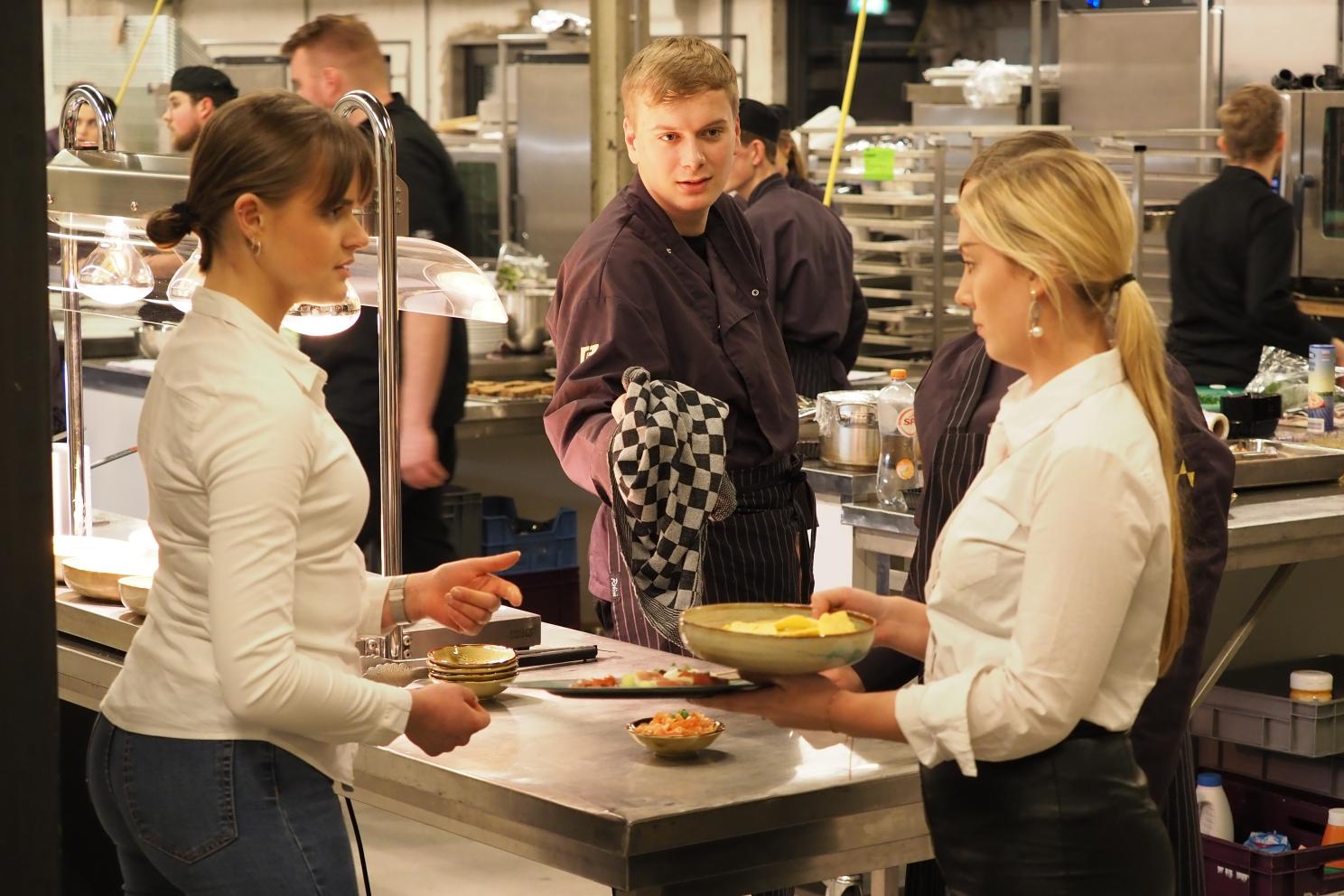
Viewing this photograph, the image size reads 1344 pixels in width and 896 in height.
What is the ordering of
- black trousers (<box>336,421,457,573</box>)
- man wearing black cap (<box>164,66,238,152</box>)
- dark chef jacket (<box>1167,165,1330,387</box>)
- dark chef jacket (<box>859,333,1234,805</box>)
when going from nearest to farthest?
dark chef jacket (<box>859,333,1234,805</box>)
black trousers (<box>336,421,457,573</box>)
dark chef jacket (<box>1167,165,1330,387</box>)
man wearing black cap (<box>164,66,238,152</box>)

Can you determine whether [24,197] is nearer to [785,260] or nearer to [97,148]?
[97,148]

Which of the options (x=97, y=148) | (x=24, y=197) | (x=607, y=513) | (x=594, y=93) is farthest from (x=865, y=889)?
(x=594, y=93)

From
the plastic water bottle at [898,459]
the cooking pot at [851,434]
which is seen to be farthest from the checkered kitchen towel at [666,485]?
the cooking pot at [851,434]

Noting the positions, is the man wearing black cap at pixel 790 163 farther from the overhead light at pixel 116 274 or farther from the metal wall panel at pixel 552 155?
the overhead light at pixel 116 274

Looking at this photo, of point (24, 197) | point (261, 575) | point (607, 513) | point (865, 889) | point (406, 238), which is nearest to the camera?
point (24, 197)

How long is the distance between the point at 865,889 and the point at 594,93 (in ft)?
11.9

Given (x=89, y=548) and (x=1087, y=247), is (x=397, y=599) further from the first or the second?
(x=89, y=548)

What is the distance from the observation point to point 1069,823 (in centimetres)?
183

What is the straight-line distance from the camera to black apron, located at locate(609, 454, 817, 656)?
10.4ft

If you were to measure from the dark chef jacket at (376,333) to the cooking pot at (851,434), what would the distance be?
98cm

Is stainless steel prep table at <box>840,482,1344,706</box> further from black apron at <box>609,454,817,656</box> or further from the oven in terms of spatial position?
the oven

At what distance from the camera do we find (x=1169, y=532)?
1819mm

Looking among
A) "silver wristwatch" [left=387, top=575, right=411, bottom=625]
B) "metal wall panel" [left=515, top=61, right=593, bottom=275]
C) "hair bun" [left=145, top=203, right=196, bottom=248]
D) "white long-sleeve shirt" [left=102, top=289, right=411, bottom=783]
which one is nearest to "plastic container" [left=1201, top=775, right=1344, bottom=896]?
"silver wristwatch" [left=387, top=575, right=411, bottom=625]

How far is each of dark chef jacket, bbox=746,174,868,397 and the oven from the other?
2688 millimetres
